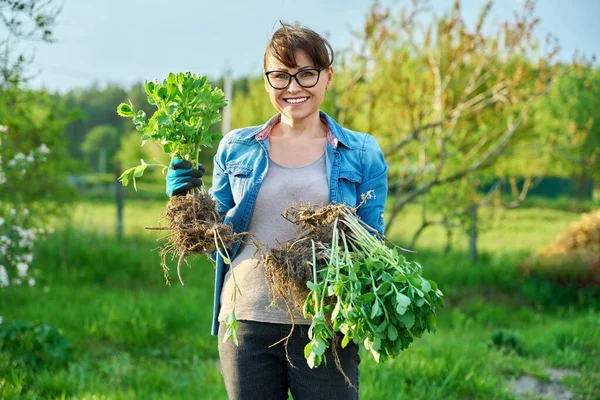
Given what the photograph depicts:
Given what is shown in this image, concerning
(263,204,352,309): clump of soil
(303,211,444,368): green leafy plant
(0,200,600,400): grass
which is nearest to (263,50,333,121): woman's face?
(263,204,352,309): clump of soil

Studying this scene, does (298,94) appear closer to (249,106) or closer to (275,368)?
(275,368)

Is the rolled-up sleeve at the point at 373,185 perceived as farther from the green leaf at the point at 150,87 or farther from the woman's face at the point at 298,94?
the green leaf at the point at 150,87

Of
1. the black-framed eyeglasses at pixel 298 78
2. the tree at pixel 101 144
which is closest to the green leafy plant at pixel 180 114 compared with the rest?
the black-framed eyeglasses at pixel 298 78

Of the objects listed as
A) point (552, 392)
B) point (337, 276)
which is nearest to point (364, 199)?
point (337, 276)

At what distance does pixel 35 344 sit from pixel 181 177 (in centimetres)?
265

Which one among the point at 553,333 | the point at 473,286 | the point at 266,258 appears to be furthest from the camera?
the point at 473,286

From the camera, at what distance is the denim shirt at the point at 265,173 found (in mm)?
2191

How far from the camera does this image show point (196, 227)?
2086mm

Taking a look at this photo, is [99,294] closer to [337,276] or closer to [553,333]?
[553,333]

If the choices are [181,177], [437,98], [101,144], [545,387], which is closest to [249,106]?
[101,144]

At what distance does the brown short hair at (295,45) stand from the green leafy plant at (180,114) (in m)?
0.27

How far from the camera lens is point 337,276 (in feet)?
6.09

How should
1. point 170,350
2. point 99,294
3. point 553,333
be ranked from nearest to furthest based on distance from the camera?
point 170,350, point 553,333, point 99,294

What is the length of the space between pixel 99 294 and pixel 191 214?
14.4 feet
